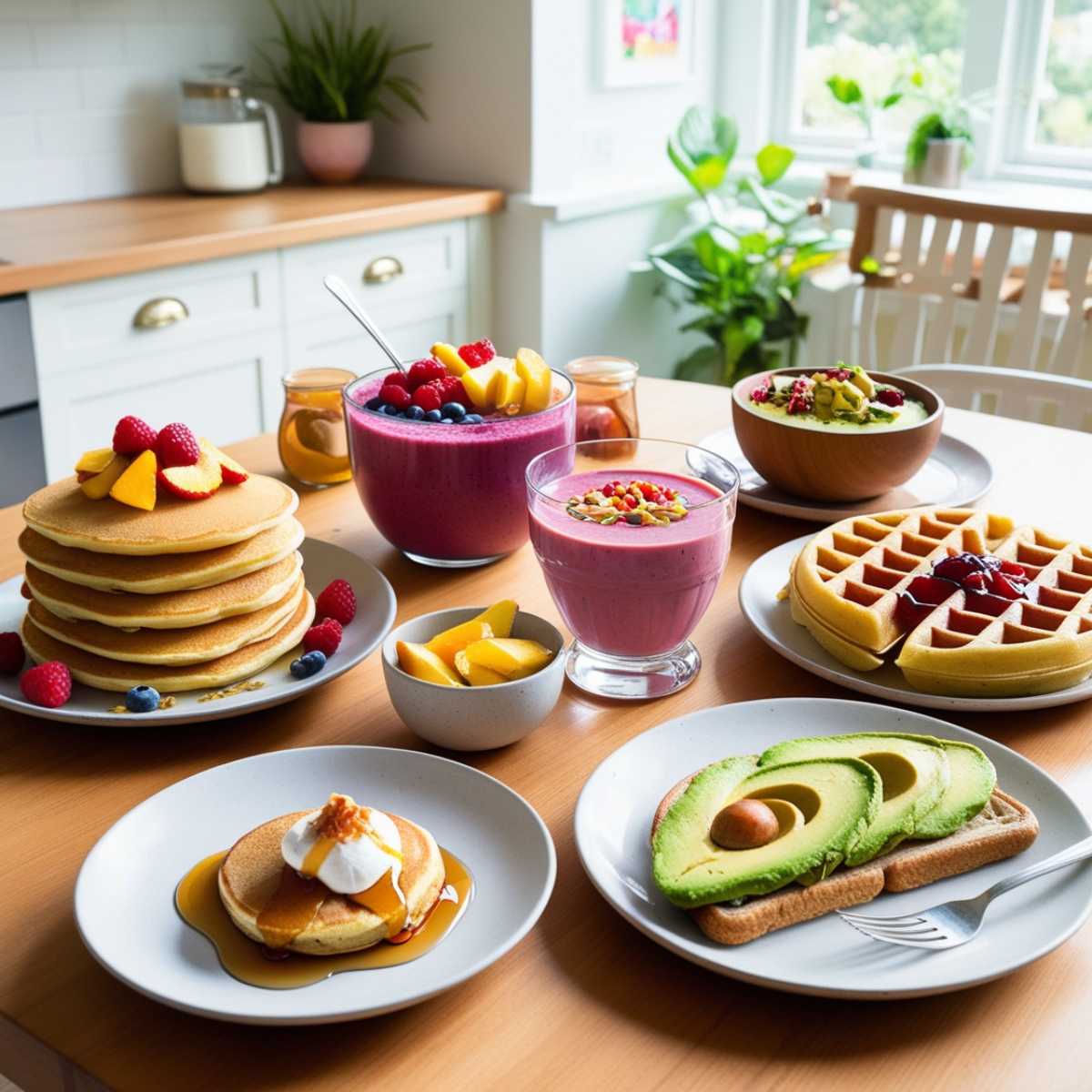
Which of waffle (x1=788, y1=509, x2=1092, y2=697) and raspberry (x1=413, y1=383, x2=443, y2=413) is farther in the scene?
raspberry (x1=413, y1=383, x2=443, y2=413)

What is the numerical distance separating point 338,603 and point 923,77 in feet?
10.0

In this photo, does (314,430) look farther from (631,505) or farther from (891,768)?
(891,768)

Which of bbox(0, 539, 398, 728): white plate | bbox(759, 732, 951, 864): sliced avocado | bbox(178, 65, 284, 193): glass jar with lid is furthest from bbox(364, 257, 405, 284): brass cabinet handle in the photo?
bbox(759, 732, 951, 864): sliced avocado

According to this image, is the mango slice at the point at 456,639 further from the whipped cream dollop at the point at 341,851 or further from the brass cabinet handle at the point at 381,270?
the brass cabinet handle at the point at 381,270

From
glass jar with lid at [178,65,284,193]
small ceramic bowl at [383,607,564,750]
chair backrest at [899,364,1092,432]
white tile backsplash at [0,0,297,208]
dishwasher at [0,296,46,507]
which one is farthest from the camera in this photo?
glass jar with lid at [178,65,284,193]

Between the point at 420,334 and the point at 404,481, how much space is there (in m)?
2.13

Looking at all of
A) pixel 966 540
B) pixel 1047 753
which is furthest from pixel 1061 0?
pixel 1047 753

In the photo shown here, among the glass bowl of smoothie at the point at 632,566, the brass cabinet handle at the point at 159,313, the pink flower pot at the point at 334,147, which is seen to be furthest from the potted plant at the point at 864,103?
the glass bowl of smoothie at the point at 632,566

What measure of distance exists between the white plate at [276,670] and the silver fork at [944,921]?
1.57ft

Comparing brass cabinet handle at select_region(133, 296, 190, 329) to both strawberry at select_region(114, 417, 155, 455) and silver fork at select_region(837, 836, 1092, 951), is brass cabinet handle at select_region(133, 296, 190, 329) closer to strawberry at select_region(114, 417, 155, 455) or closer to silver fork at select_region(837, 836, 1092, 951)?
strawberry at select_region(114, 417, 155, 455)

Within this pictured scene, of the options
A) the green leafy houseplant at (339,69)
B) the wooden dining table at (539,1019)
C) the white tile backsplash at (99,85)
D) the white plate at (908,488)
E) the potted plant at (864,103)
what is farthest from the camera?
the potted plant at (864,103)

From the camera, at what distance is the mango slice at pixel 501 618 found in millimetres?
1010

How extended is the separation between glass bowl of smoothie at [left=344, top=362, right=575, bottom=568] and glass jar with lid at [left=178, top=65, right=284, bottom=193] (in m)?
2.20

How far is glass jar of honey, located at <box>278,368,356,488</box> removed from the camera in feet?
4.91
